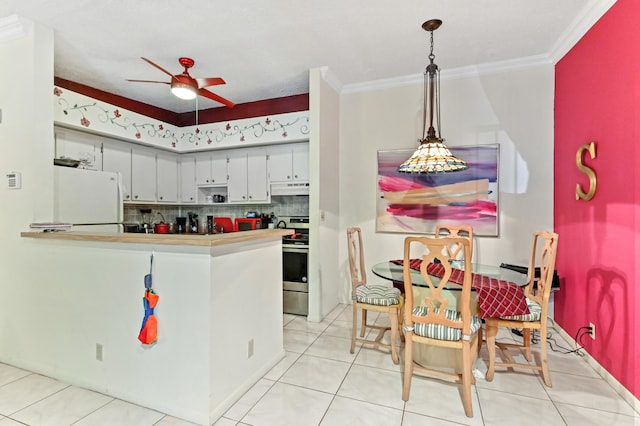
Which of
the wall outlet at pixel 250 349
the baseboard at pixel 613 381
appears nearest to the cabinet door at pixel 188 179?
the wall outlet at pixel 250 349

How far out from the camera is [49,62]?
251 centimetres

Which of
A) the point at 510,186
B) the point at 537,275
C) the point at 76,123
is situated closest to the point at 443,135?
the point at 510,186

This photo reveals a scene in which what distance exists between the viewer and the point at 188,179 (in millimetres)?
4770

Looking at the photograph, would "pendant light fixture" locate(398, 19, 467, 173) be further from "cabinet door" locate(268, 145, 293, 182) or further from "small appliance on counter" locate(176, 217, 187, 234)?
"small appliance on counter" locate(176, 217, 187, 234)

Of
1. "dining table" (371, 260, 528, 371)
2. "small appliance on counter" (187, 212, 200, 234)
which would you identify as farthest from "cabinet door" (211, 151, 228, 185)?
"dining table" (371, 260, 528, 371)

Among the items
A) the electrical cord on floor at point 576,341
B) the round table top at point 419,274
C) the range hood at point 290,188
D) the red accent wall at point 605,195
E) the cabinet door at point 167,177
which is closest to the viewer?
the red accent wall at point 605,195

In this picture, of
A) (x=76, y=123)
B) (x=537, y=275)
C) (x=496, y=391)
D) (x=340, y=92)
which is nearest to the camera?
(x=496, y=391)

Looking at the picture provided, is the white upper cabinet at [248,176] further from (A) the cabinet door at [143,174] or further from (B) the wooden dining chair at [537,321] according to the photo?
(B) the wooden dining chair at [537,321]

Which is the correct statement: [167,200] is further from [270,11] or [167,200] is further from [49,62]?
[270,11]

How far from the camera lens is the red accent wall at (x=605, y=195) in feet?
6.40

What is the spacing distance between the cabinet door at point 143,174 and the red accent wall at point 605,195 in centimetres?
500

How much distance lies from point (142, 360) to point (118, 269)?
23.6 inches

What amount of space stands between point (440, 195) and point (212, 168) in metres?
3.27

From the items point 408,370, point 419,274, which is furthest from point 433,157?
point 408,370
